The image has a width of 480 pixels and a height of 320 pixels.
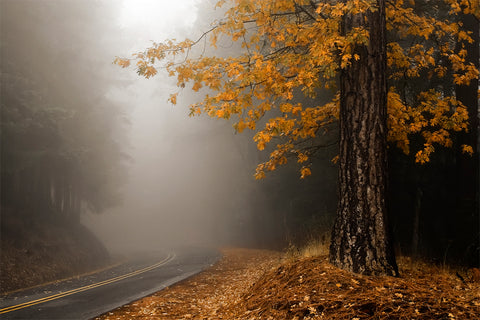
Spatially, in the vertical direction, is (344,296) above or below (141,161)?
below

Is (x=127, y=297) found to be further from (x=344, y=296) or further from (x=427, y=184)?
(x=427, y=184)

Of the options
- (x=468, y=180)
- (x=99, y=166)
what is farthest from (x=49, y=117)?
(x=468, y=180)

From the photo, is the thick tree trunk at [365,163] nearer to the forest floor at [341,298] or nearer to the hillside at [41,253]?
the forest floor at [341,298]

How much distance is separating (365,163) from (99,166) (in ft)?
62.7

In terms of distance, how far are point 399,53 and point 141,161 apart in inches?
2618

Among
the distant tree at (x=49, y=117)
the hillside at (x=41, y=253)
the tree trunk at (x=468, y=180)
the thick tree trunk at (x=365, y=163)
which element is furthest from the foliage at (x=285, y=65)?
the hillside at (x=41, y=253)

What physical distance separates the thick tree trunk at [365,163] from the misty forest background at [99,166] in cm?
47

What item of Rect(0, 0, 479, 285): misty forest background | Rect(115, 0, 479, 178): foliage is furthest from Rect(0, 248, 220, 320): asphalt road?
Rect(115, 0, 479, 178): foliage

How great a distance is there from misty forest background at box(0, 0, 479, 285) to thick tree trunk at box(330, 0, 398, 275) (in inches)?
18.3

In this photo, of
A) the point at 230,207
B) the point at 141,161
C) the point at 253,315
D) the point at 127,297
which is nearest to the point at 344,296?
the point at 253,315

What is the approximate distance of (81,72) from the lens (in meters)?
20.2

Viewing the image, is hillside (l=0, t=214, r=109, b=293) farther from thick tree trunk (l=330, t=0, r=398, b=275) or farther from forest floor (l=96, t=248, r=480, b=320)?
thick tree trunk (l=330, t=0, r=398, b=275)

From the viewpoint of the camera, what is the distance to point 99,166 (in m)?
21.5

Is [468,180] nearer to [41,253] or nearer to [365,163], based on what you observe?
[365,163]
